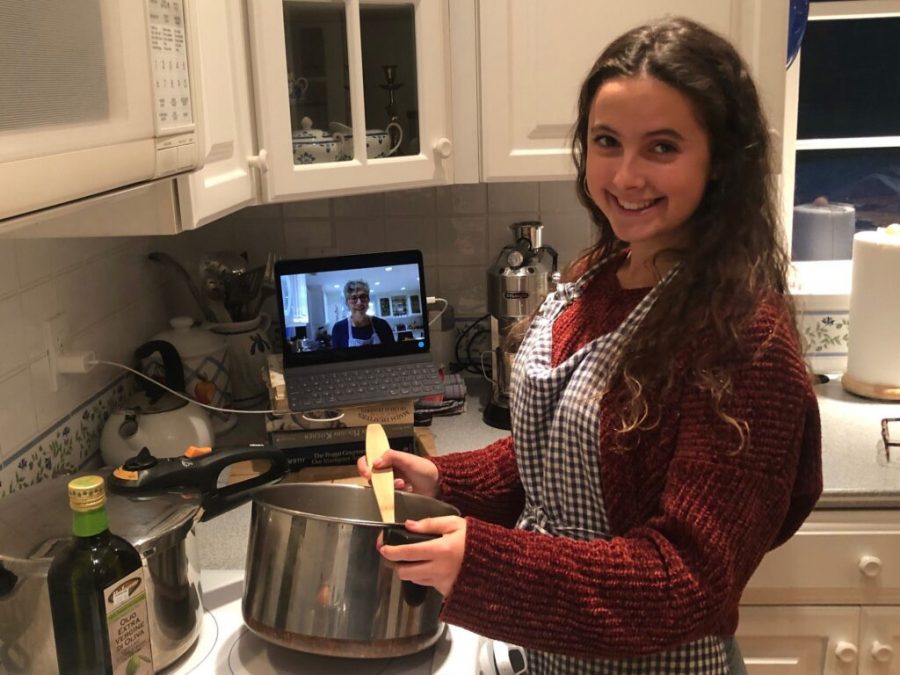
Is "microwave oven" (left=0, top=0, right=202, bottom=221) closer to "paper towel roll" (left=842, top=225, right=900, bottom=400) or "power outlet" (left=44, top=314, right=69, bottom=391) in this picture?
"power outlet" (left=44, top=314, right=69, bottom=391)

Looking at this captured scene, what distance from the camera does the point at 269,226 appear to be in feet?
7.06

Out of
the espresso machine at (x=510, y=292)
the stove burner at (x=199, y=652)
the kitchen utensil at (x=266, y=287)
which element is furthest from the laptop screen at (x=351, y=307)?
the stove burner at (x=199, y=652)

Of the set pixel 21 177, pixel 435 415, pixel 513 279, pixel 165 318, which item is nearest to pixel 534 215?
pixel 513 279

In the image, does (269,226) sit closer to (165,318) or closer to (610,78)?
(165,318)

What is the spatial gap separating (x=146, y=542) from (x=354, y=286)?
2.68ft

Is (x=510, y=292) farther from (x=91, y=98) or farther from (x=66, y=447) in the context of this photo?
(x=91, y=98)

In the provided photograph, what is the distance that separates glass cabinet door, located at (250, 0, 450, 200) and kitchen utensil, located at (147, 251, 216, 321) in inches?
17.2

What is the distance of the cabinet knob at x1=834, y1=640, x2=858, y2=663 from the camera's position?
161 cm

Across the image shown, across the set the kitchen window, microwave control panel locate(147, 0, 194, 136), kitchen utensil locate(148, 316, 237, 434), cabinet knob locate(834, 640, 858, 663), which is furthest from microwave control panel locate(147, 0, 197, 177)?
the kitchen window

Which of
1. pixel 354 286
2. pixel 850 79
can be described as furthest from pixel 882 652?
pixel 850 79

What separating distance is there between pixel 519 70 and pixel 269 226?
0.72 m

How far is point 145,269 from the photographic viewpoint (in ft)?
6.31

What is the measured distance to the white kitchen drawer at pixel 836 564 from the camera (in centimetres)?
156

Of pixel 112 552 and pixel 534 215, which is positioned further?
pixel 534 215
